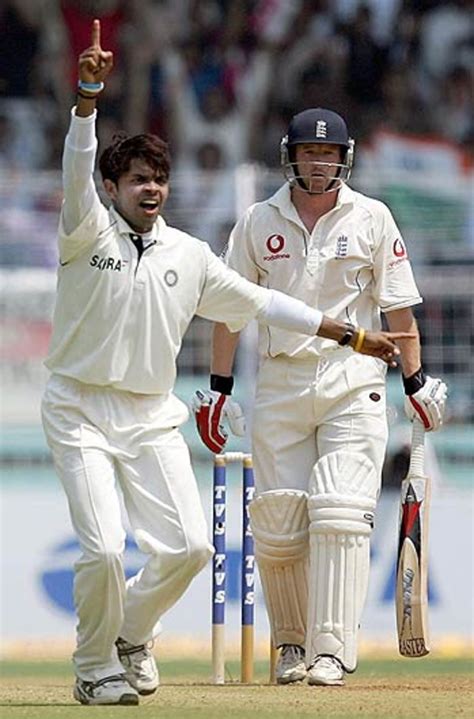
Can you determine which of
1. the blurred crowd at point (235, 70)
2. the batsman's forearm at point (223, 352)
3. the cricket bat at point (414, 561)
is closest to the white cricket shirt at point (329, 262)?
the batsman's forearm at point (223, 352)

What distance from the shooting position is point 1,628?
38.0 ft

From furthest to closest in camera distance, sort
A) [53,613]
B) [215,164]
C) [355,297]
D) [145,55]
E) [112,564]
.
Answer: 1. [145,55]
2. [215,164]
3. [53,613]
4. [355,297]
5. [112,564]

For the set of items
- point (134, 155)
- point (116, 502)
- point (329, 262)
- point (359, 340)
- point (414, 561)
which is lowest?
point (414, 561)

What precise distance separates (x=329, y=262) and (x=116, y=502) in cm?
138

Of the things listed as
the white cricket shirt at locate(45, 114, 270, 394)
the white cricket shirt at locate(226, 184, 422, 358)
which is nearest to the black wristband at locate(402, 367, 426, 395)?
the white cricket shirt at locate(226, 184, 422, 358)

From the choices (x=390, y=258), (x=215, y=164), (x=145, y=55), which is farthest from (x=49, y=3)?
(x=390, y=258)

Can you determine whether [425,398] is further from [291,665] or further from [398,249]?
[291,665]

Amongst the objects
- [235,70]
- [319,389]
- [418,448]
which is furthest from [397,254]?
[235,70]

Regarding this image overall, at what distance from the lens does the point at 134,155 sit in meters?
6.43

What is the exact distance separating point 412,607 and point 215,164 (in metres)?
7.91

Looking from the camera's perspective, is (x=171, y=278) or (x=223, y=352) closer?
→ (x=171, y=278)

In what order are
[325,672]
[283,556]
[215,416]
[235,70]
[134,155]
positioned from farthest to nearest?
[235,70] → [215,416] → [283,556] → [325,672] → [134,155]

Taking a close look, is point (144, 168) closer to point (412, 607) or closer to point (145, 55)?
point (412, 607)

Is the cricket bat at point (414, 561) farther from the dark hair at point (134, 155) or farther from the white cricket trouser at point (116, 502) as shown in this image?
the dark hair at point (134, 155)
